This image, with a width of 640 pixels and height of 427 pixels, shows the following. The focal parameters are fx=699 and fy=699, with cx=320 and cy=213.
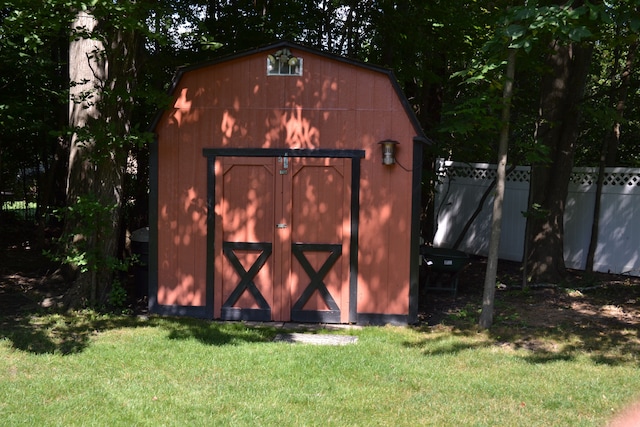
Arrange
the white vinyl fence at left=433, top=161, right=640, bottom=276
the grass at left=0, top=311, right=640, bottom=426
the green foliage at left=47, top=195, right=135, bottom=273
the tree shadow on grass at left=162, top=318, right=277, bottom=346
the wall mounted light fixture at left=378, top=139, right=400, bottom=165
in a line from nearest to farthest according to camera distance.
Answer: the grass at left=0, top=311, right=640, bottom=426
the tree shadow on grass at left=162, top=318, right=277, bottom=346
the wall mounted light fixture at left=378, top=139, right=400, bottom=165
the green foliage at left=47, top=195, right=135, bottom=273
the white vinyl fence at left=433, top=161, right=640, bottom=276

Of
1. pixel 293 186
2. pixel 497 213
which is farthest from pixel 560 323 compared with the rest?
pixel 293 186

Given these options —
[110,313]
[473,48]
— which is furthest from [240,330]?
[473,48]

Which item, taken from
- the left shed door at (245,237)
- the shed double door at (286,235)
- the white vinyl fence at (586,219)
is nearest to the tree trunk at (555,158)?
the white vinyl fence at (586,219)

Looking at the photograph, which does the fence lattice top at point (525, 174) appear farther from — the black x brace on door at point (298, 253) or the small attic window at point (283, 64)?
the small attic window at point (283, 64)

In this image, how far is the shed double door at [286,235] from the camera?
313 inches

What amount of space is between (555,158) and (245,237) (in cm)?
518

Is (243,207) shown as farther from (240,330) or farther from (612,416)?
(612,416)

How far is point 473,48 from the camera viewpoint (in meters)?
12.0

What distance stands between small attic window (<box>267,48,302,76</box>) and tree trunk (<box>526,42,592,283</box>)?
424 centimetres

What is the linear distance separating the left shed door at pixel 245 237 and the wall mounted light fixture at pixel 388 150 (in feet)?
4.07

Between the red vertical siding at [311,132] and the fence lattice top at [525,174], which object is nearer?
the red vertical siding at [311,132]

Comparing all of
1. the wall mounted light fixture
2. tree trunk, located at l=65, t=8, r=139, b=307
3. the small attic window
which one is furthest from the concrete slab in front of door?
the small attic window

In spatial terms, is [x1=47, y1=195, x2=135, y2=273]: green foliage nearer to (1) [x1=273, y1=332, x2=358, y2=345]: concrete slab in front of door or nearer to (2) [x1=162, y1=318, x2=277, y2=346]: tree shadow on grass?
(2) [x1=162, y1=318, x2=277, y2=346]: tree shadow on grass

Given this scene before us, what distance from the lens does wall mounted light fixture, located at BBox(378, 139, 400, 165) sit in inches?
304
